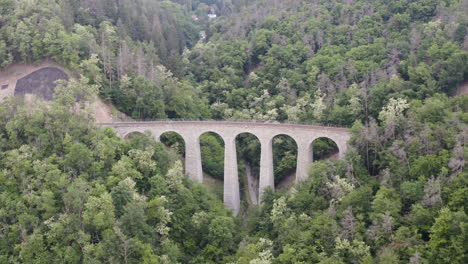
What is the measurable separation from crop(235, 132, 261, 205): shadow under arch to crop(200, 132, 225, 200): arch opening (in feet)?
9.94

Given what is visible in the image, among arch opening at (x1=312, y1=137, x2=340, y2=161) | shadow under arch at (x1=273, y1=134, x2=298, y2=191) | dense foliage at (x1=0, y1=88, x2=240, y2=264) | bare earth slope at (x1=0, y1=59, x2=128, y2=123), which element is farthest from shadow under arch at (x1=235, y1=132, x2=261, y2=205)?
bare earth slope at (x1=0, y1=59, x2=128, y2=123)

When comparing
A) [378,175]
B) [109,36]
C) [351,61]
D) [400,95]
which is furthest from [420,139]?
[109,36]

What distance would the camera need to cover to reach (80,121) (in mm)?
54344

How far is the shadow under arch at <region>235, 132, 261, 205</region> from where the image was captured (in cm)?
6819

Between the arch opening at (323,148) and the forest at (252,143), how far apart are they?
274 millimetres

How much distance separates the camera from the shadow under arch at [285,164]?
65.0m

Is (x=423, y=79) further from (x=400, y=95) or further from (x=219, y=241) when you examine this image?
(x=219, y=241)

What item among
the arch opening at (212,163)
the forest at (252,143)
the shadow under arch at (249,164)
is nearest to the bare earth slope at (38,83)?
the forest at (252,143)

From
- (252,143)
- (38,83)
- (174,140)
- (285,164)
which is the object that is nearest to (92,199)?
(174,140)

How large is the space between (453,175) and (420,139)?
6771 millimetres

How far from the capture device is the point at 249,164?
72312 mm

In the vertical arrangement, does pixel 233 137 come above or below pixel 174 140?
above

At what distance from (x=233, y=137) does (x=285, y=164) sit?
908 centimetres

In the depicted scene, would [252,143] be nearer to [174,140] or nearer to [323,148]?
[174,140]
